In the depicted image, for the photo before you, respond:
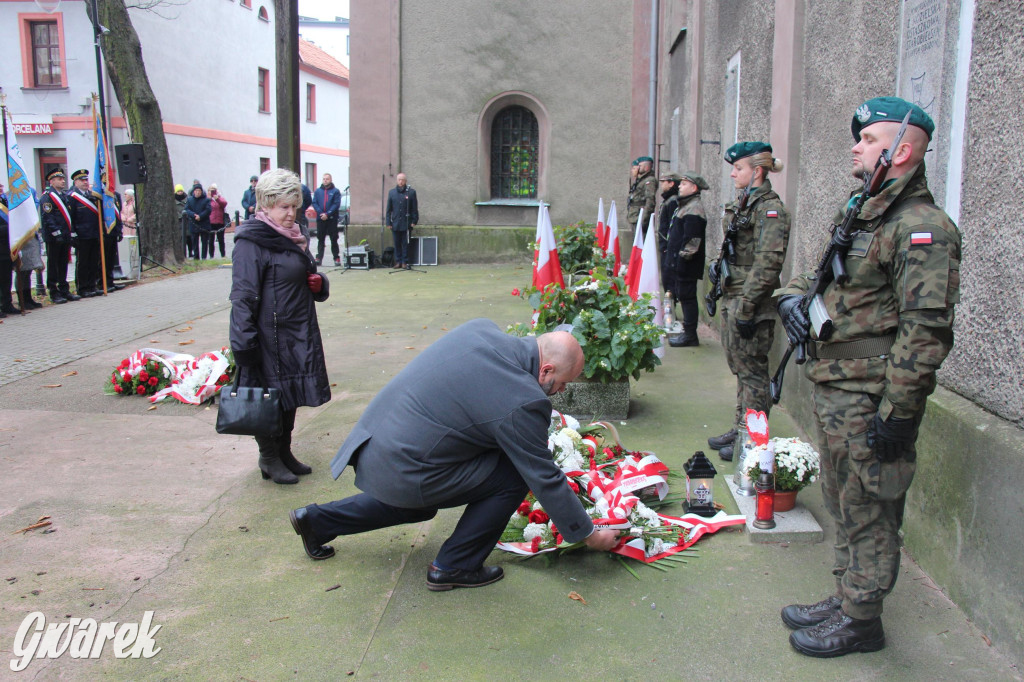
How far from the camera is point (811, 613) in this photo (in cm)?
324

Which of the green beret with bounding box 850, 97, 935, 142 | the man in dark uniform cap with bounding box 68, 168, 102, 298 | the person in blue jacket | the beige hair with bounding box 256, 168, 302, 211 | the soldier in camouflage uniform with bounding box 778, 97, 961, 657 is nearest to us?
the soldier in camouflage uniform with bounding box 778, 97, 961, 657

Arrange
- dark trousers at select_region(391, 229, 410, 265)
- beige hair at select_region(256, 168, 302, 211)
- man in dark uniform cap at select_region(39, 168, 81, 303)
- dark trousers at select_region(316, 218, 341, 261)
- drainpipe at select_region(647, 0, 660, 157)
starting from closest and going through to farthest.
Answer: beige hair at select_region(256, 168, 302, 211)
man in dark uniform cap at select_region(39, 168, 81, 303)
drainpipe at select_region(647, 0, 660, 157)
dark trousers at select_region(391, 229, 410, 265)
dark trousers at select_region(316, 218, 341, 261)

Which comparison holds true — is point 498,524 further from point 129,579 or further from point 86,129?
point 86,129

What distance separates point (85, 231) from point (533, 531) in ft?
36.5

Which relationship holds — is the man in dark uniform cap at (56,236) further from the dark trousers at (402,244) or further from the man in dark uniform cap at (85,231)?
the dark trousers at (402,244)

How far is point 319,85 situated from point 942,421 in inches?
1569

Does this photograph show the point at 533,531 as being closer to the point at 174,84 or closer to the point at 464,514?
the point at 464,514

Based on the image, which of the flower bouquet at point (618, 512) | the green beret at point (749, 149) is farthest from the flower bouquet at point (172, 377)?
the green beret at point (749, 149)

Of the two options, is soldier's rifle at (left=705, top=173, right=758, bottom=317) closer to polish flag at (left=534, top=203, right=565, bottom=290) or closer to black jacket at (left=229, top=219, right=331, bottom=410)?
black jacket at (left=229, top=219, right=331, bottom=410)

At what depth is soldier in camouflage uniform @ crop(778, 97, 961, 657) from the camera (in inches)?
106

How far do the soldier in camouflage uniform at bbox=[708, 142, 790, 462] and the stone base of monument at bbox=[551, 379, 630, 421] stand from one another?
3.03 ft

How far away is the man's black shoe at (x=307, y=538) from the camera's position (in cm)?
374

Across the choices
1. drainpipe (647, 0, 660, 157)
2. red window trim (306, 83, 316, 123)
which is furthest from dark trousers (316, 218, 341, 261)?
red window trim (306, 83, 316, 123)

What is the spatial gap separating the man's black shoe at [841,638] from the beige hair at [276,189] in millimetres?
3375
